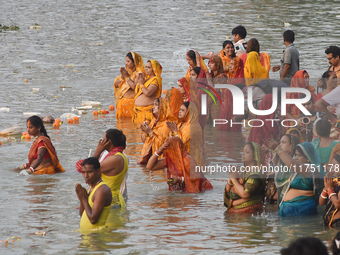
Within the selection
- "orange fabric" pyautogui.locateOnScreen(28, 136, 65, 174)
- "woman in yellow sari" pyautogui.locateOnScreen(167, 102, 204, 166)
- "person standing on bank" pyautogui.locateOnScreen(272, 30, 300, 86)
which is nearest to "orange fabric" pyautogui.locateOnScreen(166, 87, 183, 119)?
"woman in yellow sari" pyautogui.locateOnScreen(167, 102, 204, 166)

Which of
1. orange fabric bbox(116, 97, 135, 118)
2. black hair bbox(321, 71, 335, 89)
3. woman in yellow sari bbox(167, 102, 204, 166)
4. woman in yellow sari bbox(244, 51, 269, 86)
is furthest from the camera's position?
orange fabric bbox(116, 97, 135, 118)

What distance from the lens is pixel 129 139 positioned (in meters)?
11.3

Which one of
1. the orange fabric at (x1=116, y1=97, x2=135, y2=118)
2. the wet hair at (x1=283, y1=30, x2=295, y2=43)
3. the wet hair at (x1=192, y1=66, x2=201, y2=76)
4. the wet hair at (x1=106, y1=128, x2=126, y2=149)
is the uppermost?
the wet hair at (x1=283, y1=30, x2=295, y2=43)

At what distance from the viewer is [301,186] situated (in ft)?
22.7

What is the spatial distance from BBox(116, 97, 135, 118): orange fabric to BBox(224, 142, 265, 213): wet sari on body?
5714 mm

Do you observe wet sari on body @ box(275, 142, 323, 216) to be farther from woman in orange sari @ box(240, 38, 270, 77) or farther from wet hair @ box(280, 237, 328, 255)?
woman in orange sari @ box(240, 38, 270, 77)

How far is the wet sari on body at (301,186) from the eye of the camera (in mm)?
6785

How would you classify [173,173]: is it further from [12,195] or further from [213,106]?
[213,106]

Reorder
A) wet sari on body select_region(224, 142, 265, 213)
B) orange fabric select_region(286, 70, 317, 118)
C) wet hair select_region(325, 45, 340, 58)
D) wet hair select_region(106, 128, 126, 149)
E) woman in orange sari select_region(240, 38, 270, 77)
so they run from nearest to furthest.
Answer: wet sari on body select_region(224, 142, 265, 213), wet hair select_region(106, 128, 126, 149), orange fabric select_region(286, 70, 317, 118), wet hair select_region(325, 45, 340, 58), woman in orange sari select_region(240, 38, 270, 77)

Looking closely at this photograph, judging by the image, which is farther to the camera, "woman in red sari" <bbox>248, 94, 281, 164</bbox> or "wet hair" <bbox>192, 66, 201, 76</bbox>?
"wet hair" <bbox>192, 66, 201, 76</bbox>

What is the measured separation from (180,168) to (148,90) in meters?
3.44

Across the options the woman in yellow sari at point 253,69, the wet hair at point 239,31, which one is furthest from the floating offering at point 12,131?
the wet hair at point 239,31

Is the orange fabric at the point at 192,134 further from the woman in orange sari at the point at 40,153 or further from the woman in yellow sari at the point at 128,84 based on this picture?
the woman in yellow sari at the point at 128,84

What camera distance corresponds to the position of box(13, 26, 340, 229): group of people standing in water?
6.72 m
